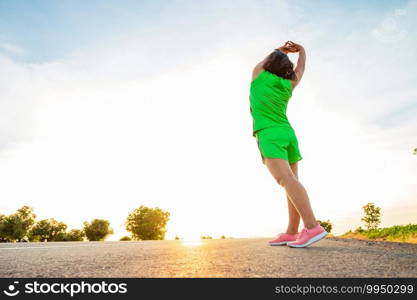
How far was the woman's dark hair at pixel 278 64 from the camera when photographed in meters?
3.93


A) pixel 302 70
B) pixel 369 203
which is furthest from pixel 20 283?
pixel 369 203

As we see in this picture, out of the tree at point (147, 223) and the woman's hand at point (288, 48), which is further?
the tree at point (147, 223)

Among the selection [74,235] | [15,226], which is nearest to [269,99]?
[15,226]

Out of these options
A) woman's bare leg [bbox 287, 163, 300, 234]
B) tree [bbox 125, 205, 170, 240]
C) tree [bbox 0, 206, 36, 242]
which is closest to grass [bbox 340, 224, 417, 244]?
woman's bare leg [bbox 287, 163, 300, 234]

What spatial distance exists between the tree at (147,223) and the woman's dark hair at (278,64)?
176 ft

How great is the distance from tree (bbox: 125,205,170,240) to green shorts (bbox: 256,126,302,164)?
53.5 m

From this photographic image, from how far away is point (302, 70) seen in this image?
436 centimetres

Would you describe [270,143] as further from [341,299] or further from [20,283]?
[20,283]

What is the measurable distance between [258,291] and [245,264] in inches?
24.9

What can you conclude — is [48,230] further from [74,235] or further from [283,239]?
[283,239]

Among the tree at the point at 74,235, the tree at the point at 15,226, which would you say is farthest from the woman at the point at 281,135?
the tree at the point at 74,235

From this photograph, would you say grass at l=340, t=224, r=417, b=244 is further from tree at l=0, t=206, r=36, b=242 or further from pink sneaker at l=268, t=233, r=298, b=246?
tree at l=0, t=206, r=36, b=242

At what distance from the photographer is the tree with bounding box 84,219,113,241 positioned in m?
60.6

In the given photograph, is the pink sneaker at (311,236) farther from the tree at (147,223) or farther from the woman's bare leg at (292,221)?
the tree at (147,223)
